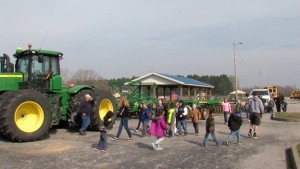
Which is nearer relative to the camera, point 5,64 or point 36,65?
point 5,64

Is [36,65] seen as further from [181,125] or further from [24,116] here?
[181,125]

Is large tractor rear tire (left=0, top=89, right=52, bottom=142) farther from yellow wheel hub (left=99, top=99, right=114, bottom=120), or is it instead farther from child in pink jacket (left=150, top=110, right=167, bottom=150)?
child in pink jacket (left=150, top=110, right=167, bottom=150)

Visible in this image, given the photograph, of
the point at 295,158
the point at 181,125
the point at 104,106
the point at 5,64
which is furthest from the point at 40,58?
the point at 295,158

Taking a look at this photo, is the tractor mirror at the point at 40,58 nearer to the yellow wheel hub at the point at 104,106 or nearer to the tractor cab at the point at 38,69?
the tractor cab at the point at 38,69

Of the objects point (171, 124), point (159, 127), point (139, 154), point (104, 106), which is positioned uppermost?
point (104, 106)

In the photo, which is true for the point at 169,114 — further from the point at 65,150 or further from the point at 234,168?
the point at 234,168

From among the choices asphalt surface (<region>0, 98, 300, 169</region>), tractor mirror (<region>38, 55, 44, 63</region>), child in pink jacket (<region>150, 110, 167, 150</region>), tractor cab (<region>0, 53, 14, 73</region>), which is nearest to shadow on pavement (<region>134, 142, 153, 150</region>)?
asphalt surface (<region>0, 98, 300, 169</region>)

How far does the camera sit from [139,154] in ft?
34.6

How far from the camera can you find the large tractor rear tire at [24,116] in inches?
443

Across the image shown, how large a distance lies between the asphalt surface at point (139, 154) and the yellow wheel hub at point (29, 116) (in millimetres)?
570

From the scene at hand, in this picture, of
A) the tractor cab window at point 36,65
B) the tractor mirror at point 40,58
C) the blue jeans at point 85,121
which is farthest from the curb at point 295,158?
the tractor cab window at point 36,65

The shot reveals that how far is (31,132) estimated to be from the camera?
1191cm

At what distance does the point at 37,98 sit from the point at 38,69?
2048mm

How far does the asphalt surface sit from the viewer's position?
9117 millimetres
